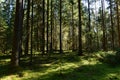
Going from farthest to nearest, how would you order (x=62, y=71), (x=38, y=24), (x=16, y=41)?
(x=38, y=24) → (x=62, y=71) → (x=16, y=41)

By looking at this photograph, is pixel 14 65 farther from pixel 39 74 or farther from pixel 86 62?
pixel 86 62

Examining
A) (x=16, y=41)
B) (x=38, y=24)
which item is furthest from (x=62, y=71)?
(x=38, y=24)

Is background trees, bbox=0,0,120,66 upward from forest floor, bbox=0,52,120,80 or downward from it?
upward

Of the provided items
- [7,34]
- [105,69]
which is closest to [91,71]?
[105,69]

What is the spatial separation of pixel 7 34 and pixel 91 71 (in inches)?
770

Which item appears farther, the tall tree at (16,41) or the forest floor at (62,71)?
the tall tree at (16,41)

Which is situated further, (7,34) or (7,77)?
(7,34)

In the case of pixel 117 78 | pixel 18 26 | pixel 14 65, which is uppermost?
pixel 18 26

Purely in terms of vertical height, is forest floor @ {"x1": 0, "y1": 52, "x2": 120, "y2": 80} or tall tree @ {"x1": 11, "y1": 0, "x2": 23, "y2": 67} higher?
tall tree @ {"x1": 11, "y1": 0, "x2": 23, "y2": 67}

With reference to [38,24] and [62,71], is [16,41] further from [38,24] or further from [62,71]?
[38,24]

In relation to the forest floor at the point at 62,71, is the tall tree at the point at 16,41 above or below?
above

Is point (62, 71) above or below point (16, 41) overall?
below

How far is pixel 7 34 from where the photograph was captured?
118ft

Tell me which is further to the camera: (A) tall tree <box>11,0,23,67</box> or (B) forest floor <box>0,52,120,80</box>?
(A) tall tree <box>11,0,23,67</box>
